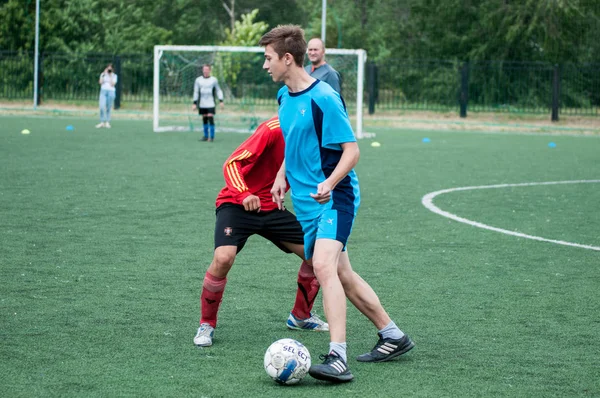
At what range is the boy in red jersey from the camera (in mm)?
5551

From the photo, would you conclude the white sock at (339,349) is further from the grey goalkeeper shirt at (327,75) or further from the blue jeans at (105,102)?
the blue jeans at (105,102)

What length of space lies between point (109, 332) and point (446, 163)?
13.4 metres

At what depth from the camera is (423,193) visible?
44.0 feet

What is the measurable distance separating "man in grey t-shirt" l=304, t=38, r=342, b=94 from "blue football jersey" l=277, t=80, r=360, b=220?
15.7 ft

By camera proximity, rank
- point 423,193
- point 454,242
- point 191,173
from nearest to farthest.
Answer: point 454,242 < point 423,193 < point 191,173

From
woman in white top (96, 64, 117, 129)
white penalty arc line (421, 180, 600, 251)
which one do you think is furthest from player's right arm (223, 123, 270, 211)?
woman in white top (96, 64, 117, 129)

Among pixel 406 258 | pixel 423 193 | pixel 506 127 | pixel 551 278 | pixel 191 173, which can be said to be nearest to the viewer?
pixel 551 278

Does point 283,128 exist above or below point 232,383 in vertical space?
above

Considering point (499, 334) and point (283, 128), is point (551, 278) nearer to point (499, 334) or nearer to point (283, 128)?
point (499, 334)

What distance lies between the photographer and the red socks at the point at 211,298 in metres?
5.61

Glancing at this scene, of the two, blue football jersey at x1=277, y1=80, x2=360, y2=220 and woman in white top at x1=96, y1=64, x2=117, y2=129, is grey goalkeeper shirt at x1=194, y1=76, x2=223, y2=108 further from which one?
blue football jersey at x1=277, y1=80, x2=360, y2=220

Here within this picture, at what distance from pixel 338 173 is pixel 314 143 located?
0.24 m

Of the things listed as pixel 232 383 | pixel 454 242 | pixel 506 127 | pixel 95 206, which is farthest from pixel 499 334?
pixel 506 127

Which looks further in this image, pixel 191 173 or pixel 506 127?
pixel 506 127
